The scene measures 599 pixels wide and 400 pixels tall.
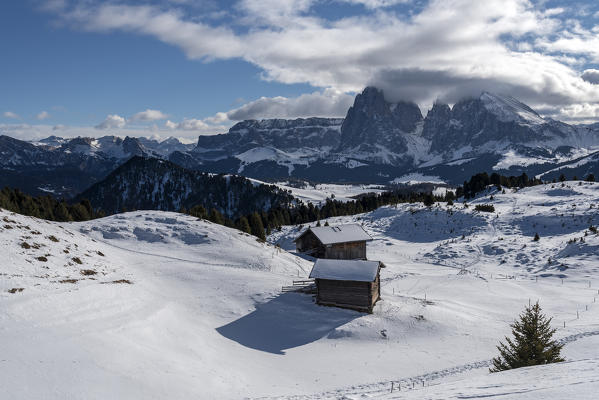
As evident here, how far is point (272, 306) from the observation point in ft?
112

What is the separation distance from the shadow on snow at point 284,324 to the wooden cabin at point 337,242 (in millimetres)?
18974

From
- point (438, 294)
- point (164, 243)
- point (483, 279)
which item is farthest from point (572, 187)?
point (164, 243)

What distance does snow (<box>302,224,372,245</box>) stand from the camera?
55.8 metres

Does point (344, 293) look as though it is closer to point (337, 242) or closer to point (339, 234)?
point (337, 242)

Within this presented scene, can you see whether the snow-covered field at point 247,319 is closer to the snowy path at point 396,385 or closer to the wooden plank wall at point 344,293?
the snowy path at point 396,385

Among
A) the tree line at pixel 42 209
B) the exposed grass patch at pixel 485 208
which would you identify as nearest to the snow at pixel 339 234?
the exposed grass patch at pixel 485 208

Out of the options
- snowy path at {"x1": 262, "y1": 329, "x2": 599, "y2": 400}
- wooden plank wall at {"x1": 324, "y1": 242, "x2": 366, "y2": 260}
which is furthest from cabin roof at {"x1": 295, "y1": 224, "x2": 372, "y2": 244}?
snowy path at {"x1": 262, "y1": 329, "x2": 599, "y2": 400}

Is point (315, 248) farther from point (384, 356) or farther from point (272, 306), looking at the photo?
point (384, 356)

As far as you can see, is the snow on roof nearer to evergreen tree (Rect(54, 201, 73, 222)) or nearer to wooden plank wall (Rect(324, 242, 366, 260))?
wooden plank wall (Rect(324, 242, 366, 260))

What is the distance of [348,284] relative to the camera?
34.6m

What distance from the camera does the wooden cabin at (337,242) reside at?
55.7 m

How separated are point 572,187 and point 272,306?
325ft

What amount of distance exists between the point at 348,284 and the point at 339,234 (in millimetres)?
22986

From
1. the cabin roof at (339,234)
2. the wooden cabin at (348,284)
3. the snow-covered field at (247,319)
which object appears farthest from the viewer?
the cabin roof at (339,234)
